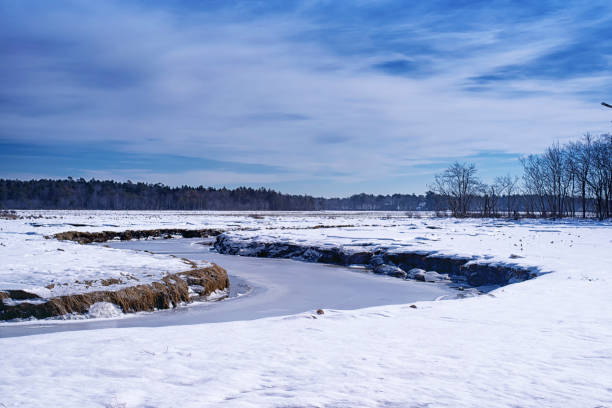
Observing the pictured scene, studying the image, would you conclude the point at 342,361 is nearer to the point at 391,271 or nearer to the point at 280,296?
the point at 280,296

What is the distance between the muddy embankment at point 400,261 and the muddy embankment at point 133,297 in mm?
7081

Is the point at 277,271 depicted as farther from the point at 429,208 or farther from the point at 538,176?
the point at 429,208

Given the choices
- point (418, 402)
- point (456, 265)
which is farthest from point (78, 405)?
point (456, 265)

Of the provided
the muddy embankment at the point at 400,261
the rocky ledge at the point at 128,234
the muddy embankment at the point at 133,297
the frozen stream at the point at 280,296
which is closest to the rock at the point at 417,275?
the muddy embankment at the point at 400,261

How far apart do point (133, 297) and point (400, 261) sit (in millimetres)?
11294

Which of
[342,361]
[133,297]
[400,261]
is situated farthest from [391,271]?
[342,361]

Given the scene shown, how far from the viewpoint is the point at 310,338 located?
5586 millimetres

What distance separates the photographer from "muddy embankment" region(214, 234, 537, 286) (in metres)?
13.5

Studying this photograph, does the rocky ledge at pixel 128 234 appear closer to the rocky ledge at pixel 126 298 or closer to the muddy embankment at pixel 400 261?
the muddy embankment at pixel 400 261

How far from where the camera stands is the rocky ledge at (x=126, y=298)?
27.8ft

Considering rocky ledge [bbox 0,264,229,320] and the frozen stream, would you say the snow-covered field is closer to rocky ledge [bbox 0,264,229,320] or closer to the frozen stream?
the frozen stream

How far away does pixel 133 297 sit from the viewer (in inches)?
372

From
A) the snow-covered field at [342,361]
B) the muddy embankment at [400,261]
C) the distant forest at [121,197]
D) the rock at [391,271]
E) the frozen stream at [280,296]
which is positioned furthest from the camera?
the distant forest at [121,197]

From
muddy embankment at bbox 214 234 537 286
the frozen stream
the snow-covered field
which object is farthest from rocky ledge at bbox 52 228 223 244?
the snow-covered field
